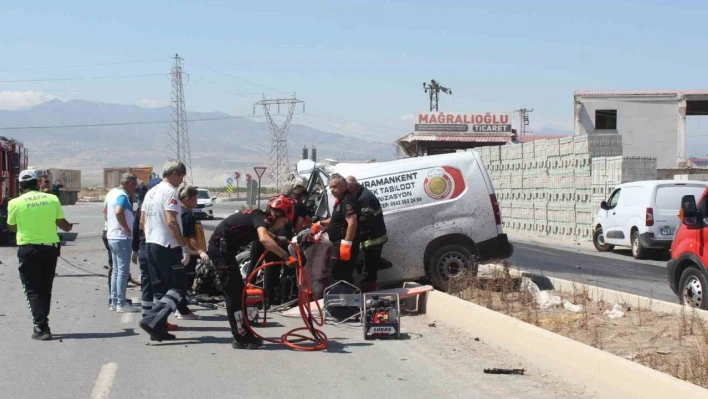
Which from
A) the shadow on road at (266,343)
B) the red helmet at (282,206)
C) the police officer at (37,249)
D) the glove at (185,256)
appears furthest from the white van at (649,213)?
the police officer at (37,249)

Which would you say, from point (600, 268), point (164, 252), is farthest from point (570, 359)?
point (600, 268)

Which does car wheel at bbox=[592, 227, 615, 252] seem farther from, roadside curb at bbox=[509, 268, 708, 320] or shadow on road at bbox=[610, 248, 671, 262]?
roadside curb at bbox=[509, 268, 708, 320]

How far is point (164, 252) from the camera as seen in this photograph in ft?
30.5

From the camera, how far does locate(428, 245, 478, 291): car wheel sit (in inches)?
491

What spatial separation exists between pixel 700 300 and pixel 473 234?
127 inches

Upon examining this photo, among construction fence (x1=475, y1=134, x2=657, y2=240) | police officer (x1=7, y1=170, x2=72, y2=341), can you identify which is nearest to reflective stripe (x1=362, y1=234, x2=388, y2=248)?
police officer (x1=7, y1=170, x2=72, y2=341)

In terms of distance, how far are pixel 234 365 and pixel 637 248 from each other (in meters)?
14.3

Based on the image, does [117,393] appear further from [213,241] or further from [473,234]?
[473,234]

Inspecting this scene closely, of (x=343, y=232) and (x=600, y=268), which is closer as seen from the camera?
(x=343, y=232)

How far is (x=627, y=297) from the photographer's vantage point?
10664mm

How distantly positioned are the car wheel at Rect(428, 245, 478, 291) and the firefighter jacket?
1.23 meters

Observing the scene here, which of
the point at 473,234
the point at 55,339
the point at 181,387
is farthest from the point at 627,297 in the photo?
the point at 55,339

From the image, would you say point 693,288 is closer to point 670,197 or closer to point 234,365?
point 234,365

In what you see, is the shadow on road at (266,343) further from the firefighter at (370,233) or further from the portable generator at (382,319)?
the firefighter at (370,233)
